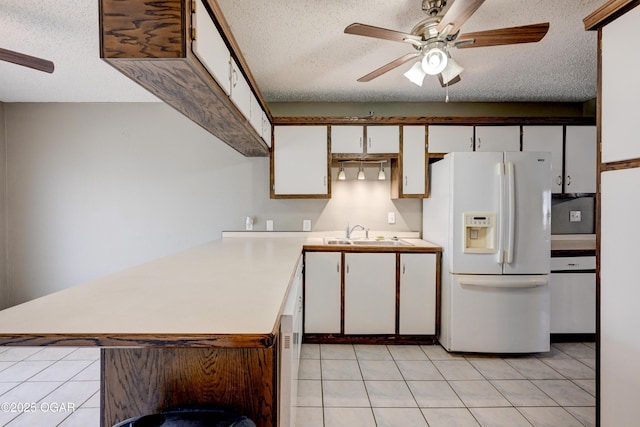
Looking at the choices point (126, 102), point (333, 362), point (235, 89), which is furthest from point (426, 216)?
point (126, 102)

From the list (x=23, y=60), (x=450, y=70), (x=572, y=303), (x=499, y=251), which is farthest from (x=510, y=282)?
(x=23, y=60)

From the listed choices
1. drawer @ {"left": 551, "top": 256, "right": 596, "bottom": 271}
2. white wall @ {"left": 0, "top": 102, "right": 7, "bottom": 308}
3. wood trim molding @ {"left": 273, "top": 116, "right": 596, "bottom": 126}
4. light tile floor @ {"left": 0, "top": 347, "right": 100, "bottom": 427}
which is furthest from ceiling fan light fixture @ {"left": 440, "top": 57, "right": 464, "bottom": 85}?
white wall @ {"left": 0, "top": 102, "right": 7, "bottom": 308}

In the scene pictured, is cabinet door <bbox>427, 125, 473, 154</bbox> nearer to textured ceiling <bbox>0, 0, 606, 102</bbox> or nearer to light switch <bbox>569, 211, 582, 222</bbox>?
textured ceiling <bbox>0, 0, 606, 102</bbox>

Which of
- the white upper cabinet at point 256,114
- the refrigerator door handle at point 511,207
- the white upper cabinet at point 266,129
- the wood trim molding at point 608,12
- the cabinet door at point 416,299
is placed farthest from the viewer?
the cabinet door at point 416,299

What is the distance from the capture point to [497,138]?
3.13 m

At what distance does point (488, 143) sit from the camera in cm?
314

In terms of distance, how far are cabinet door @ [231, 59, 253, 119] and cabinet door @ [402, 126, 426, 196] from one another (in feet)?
5.43

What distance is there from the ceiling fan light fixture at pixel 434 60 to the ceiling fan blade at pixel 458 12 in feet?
0.38

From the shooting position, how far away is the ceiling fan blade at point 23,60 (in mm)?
1754

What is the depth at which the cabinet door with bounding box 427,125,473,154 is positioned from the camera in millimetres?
3141

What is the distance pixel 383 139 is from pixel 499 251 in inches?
57.8

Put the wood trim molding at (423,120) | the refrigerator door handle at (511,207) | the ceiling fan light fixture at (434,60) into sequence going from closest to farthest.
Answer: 1. the ceiling fan light fixture at (434,60)
2. the refrigerator door handle at (511,207)
3. the wood trim molding at (423,120)

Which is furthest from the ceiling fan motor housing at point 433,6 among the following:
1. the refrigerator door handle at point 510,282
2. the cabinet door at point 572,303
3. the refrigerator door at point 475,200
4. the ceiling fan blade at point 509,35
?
the cabinet door at point 572,303

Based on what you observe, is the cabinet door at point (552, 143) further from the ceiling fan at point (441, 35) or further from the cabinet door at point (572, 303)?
the ceiling fan at point (441, 35)
